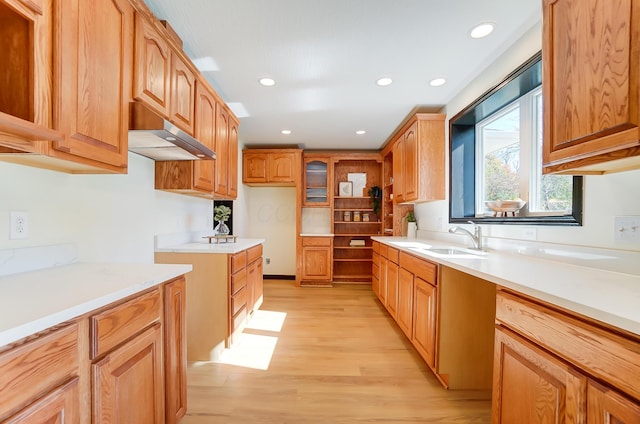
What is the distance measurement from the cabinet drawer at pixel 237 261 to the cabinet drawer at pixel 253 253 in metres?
0.13

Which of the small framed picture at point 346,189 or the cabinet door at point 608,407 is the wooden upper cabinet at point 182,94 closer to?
the cabinet door at point 608,407

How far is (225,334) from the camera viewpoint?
7.30 feet

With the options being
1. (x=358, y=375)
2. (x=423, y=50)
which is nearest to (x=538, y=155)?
(x=423, y=50)

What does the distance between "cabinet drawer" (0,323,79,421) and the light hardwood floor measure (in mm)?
1082

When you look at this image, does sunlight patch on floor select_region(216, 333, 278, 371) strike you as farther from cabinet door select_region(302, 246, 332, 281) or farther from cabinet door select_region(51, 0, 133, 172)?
cabinet door select_region(302, 246, 332, 281)

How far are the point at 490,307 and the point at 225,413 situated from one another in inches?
71.7

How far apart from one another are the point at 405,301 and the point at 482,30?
2.13 m

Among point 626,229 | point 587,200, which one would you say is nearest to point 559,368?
point 626,229

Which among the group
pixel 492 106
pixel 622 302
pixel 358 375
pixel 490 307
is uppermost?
pixel 492 106

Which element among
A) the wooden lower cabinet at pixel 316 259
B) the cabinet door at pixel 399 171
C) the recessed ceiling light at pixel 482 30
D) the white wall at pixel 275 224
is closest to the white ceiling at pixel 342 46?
the recessed ceiling light at pixel 482 30

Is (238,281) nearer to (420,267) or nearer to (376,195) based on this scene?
(420,267)

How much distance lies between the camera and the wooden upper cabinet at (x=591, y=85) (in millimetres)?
883

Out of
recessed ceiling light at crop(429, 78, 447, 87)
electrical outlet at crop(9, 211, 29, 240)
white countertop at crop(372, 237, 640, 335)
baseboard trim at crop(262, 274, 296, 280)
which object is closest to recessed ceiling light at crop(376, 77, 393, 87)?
recessed ceiling light at crop(429, 78, 447, 87)

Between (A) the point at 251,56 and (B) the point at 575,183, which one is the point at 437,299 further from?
(A) the point at 251,56
